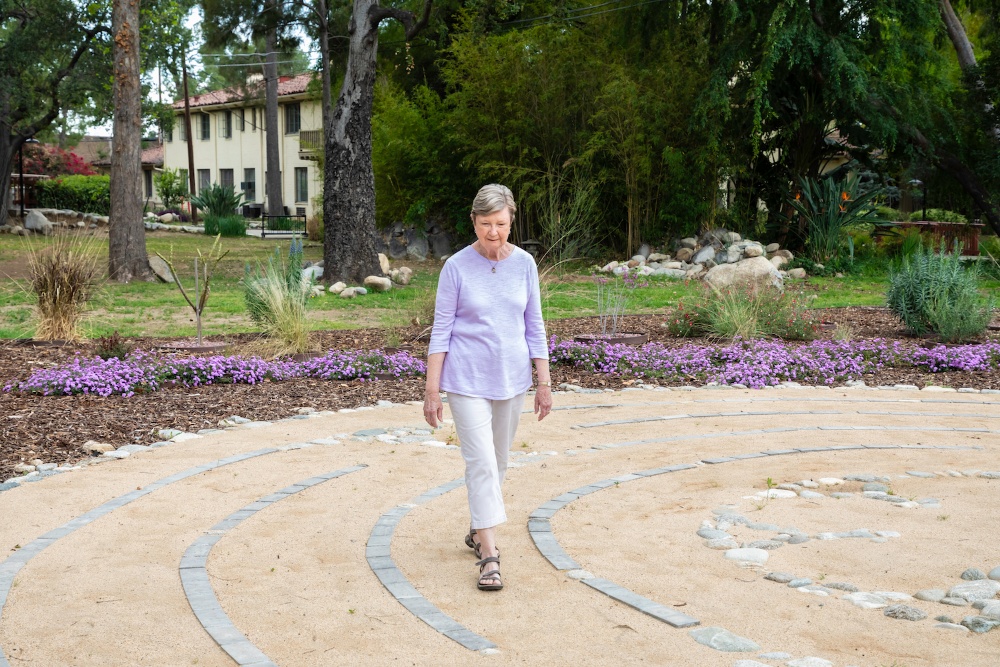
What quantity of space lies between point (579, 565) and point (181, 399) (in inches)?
164

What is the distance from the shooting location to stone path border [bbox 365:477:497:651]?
326 centimetres

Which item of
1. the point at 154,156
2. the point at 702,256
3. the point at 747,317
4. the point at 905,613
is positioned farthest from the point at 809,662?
the point at 154,156


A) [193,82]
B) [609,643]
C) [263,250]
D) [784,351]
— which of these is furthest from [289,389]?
[193,82]

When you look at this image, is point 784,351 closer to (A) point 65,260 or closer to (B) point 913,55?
(A) point 65,260

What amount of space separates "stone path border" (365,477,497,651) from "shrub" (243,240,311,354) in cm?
409

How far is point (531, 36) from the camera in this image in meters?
20.2

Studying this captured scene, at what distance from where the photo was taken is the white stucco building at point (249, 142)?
4266cm

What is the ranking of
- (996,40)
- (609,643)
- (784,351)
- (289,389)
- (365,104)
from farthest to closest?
(996,40) → (365,104) → (784,351) → (289,389) → (609,643)

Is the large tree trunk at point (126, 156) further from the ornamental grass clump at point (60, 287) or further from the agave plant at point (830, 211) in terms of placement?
the agave plant at point (830, 211)

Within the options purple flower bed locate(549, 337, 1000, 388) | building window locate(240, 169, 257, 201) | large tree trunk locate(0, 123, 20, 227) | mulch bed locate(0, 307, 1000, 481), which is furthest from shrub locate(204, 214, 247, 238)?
purple flower bed locate(549, 337, 1000, 388)

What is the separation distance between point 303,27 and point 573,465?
2679cm

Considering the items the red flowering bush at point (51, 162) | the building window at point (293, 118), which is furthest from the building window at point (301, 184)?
the red flowering bush at point (51, 162)

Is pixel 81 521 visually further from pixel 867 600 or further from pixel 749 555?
pixel 867 600

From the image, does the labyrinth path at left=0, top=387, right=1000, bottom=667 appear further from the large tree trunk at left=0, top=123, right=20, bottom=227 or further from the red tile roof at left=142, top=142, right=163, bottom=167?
the red tile roof at left=142, top=142, right=163, bottom=167
